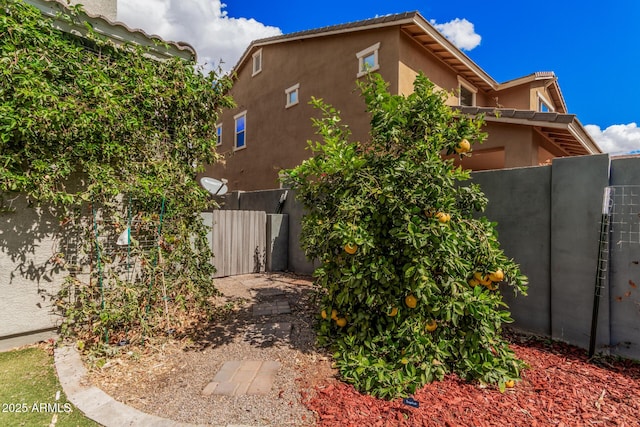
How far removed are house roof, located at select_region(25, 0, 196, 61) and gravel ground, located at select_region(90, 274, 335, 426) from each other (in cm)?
421

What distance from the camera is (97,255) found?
12.2 feet

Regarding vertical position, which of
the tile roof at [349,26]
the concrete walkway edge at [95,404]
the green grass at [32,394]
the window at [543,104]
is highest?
the tile roof at [349,26]

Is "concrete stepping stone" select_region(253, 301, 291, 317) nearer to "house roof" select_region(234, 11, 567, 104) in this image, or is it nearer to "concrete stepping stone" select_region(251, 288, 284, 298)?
"concrete stepping stone" select_region(251, 288, 284, 298)

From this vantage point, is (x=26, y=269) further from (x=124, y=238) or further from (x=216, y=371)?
(x=216, y=371)

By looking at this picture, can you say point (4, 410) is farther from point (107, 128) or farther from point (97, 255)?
point (107, 128)

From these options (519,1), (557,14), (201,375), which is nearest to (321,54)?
(519,1)

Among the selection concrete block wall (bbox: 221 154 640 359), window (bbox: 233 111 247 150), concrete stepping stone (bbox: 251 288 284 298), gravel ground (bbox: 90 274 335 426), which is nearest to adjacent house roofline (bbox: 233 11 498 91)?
window (bbox: 233 111 247 150)

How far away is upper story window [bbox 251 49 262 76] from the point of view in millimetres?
13944

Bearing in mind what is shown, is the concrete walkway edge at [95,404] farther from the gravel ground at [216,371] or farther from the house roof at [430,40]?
the house roof at [430,40]

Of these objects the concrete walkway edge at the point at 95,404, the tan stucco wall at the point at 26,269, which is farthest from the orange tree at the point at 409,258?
the tan stucco wall at the point at 26,269

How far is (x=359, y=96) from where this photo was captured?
7961 millimetres

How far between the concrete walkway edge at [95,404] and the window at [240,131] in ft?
41.3

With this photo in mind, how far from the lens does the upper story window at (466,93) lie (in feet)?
33.8

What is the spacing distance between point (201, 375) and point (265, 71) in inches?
528
